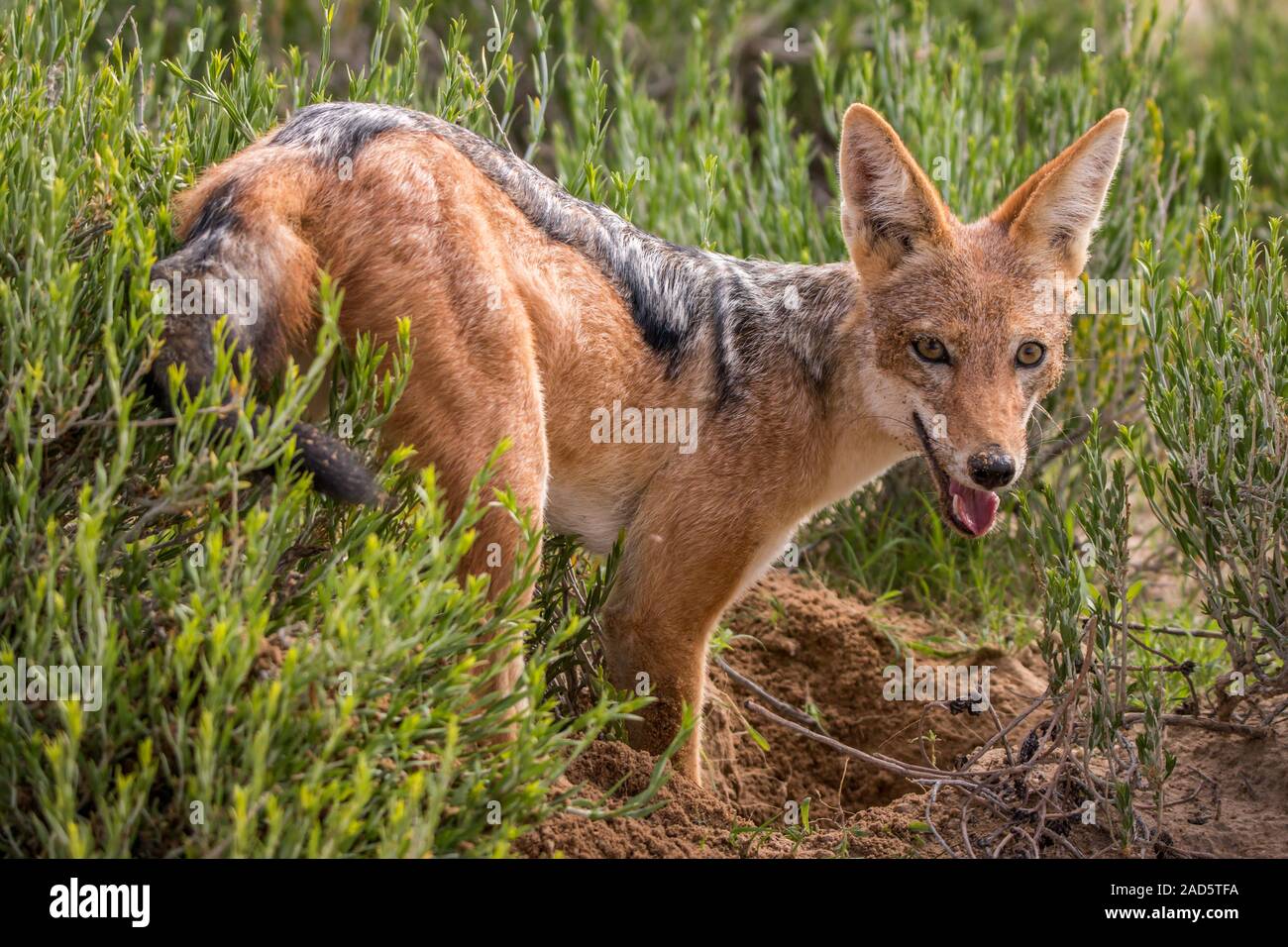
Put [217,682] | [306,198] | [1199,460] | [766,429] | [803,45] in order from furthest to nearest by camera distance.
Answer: [803,45], [766,429], [1199,460], [306,198], [217,682]

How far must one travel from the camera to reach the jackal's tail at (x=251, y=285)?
355 cm

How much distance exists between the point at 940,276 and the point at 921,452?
2.02 feet

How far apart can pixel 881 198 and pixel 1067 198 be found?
0.67 meters

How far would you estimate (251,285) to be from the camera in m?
3.83

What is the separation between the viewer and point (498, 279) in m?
4.27

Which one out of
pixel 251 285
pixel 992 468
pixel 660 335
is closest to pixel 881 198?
pixel 660 335

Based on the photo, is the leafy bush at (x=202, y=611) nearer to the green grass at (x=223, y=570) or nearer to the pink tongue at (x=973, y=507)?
the green grass at (x=223, y=570)

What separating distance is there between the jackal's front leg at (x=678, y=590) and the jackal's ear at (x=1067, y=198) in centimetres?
146

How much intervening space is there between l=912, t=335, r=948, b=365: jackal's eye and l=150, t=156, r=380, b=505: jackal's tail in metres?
2.04

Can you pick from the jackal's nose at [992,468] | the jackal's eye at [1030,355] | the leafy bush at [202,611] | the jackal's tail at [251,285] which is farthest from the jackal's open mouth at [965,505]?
the jackal's tail at [251,285]

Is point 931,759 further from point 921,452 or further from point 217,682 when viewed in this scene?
point 217,682

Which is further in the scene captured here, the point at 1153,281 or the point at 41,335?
the point at 1153,281

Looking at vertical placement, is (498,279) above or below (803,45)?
below
